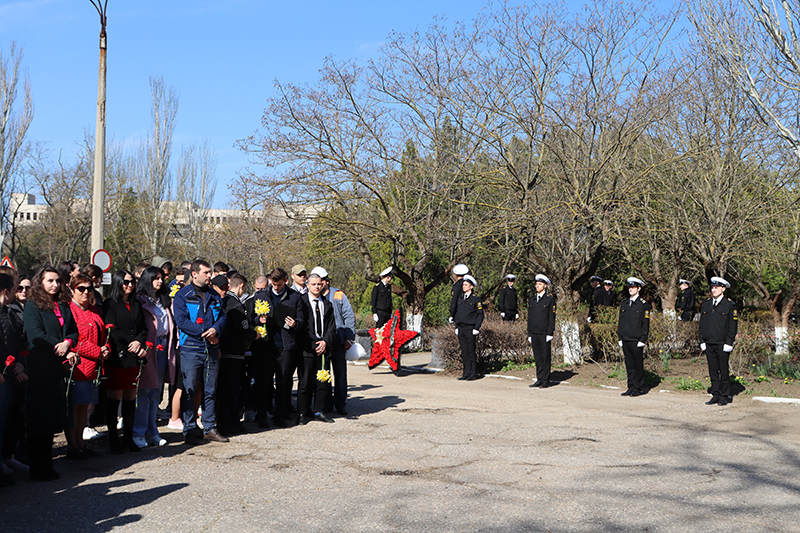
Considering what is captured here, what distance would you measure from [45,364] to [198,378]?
1807 millimetres

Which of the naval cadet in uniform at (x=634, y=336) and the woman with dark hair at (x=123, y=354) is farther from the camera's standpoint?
the naval cadet in uniform at (x=634, y=336)

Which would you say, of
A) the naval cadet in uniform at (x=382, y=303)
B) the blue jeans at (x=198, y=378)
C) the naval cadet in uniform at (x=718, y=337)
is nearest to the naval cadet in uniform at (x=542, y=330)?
the naval cadet in uniform at (x=718, y=337)

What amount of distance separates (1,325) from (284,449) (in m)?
2.96

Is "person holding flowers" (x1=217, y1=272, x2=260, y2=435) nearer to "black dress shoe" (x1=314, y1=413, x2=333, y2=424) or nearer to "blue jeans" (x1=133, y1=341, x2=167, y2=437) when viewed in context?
"blue jeans" (x1=133, y1=341, x2=167, y2=437)

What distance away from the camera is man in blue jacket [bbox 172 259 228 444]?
756 centimetres

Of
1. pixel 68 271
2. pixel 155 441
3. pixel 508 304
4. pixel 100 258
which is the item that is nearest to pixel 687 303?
pixel 508 304

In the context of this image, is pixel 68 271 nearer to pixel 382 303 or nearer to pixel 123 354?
pixel 123 354

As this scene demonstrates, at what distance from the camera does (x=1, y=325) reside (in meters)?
5.75

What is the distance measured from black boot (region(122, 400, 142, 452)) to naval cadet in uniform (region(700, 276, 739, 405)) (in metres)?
8.24

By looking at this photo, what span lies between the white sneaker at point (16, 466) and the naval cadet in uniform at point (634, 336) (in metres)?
9.05

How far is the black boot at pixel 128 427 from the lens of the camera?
23.7 ft

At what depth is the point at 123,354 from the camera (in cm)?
707

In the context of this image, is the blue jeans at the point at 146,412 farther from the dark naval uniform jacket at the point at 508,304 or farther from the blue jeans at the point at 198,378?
the dark naval uniform jacket at the point at 508,304

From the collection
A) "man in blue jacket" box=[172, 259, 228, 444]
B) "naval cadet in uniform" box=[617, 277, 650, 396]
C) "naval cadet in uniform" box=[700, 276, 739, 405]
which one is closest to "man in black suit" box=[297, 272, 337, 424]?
"man in blue jacket" box=[172, 259, 228, 444]
